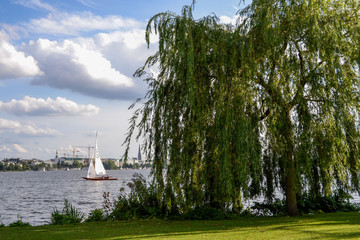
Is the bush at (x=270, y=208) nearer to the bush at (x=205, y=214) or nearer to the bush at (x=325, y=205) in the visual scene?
the bush at (x=325, y=205)

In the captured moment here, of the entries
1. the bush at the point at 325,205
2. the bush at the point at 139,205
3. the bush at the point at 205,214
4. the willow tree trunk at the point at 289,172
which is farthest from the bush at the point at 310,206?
the bush at the point at 139,205

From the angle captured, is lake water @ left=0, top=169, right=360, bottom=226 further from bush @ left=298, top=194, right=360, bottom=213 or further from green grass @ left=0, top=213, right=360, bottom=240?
green grass @ left=0, top=213, right=360, bottom=240

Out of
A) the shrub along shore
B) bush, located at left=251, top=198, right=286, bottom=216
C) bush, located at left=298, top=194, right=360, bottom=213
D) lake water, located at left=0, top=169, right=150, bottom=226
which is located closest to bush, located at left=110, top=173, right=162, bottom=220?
the shrub along shore

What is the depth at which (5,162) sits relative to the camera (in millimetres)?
172500

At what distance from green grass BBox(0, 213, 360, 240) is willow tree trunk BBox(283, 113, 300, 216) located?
61cm

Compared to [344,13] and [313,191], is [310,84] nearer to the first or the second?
[344,13]

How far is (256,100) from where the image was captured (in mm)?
11328

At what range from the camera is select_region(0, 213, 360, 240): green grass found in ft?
31.3

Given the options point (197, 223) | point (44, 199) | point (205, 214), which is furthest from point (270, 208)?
point (44, 199)

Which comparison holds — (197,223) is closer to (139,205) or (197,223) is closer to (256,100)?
(139,205)

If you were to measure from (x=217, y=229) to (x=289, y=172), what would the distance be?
11.6 ft

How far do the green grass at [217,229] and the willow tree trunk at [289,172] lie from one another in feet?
2.01

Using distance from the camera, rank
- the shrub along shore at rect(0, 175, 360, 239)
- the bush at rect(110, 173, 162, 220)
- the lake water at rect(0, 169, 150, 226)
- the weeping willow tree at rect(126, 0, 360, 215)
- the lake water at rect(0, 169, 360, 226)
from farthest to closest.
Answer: the lake water at rect(0, 169, 150, 226) → the lake water at rect(0, 169, 360, 226) → the bush at rect(110, 173, 162, 220) → the weeping willow tree at rect(126, 0, 360, 215) → the shrub along shore at rect(0, 175, 360, 239)

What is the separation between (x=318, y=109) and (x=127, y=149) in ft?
22.3
